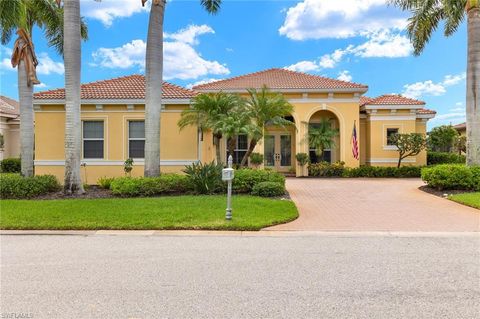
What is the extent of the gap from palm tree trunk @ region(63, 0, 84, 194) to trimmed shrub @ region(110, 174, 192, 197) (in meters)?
1.51

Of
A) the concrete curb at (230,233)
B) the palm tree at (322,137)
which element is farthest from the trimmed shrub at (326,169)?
the concrete curb at (230,233)

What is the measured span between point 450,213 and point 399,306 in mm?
7407

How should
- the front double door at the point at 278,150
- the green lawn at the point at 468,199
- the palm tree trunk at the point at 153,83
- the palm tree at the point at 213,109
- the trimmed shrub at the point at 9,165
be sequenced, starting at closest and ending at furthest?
the green lawn at the point at 468,199
the palm tree trunk at the point at 153,83
the palm tree at the point at 213,109
the front double door at the point at 278,150
the trimmed shrub at the point at 9,165

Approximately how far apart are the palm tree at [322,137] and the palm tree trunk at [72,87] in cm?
1404

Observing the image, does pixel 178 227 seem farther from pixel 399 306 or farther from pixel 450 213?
pixel 450 213

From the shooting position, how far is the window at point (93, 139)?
16797 mm

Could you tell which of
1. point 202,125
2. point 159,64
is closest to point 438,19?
point 202,125

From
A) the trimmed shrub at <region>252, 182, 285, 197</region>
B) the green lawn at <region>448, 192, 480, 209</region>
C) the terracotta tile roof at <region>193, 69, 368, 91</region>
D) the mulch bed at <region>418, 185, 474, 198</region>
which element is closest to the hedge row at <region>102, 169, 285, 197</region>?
the trimmed shrub at <region>252, 182, 285, 197</region>

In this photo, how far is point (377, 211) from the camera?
34.4 ft

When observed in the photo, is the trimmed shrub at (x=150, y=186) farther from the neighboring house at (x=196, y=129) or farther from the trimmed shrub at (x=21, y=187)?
the neighboring house at (x=196, y=129)

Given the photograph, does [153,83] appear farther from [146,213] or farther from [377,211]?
[377,211]

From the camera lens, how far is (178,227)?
820 cm

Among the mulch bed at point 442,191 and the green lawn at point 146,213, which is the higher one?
the mulch bed at point 442,191

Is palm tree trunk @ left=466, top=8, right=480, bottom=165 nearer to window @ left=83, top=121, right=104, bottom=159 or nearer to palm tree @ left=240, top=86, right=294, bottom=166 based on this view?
palm tree @ left=240, top=86, right=294, bottom=166
